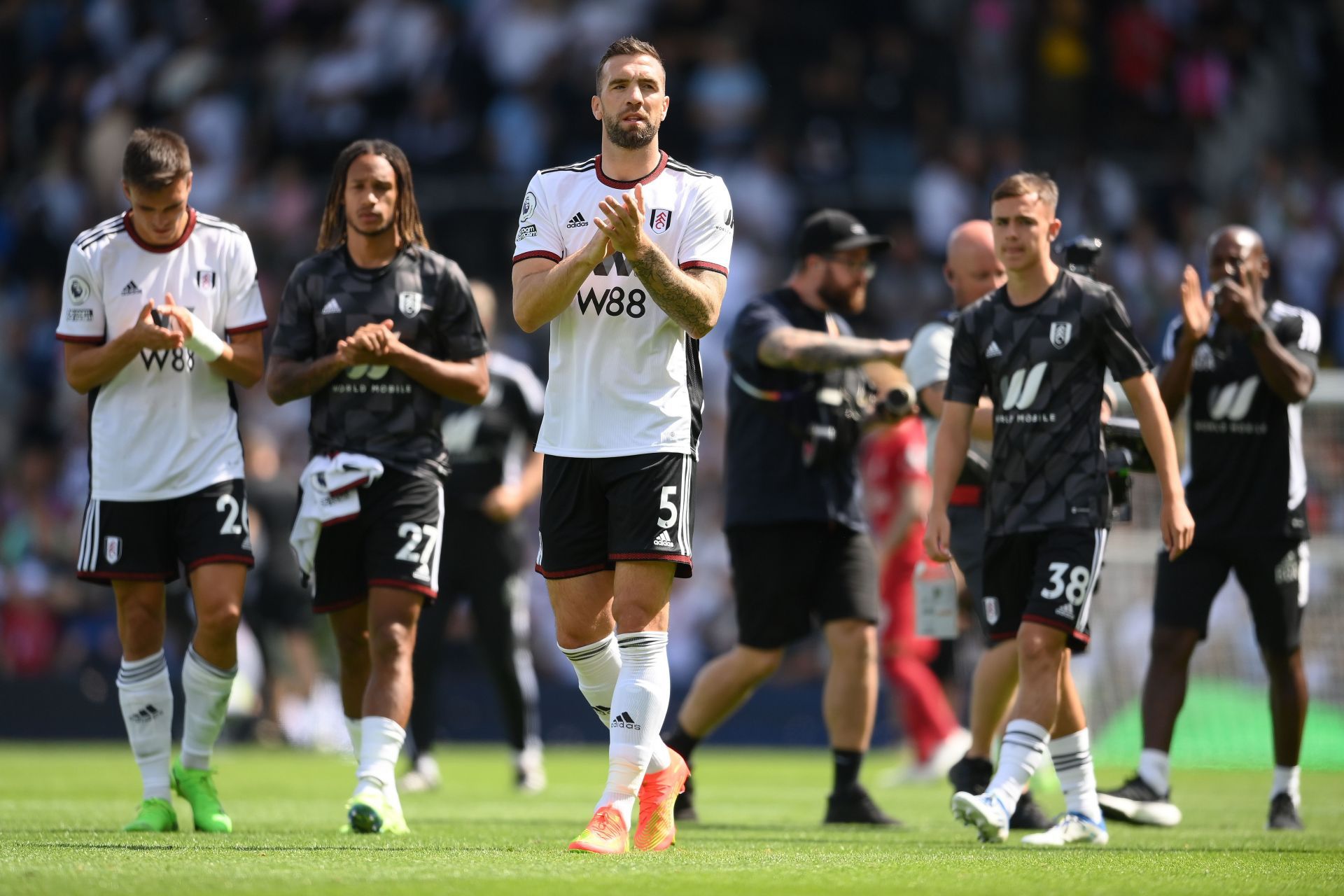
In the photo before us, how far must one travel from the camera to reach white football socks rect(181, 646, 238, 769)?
7.05m

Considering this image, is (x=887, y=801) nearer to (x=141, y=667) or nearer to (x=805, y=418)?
(x=805, y=418)

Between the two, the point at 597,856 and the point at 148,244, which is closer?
the point at 597,856

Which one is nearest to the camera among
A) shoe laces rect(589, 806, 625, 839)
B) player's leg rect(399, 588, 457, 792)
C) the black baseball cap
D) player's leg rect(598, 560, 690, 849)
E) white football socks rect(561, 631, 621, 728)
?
shoe laces rect(589, 806, 625, 839)

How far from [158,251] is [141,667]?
1.69 m

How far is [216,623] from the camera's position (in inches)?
274

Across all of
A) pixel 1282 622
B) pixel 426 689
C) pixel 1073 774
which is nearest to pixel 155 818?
pixel 1073 774

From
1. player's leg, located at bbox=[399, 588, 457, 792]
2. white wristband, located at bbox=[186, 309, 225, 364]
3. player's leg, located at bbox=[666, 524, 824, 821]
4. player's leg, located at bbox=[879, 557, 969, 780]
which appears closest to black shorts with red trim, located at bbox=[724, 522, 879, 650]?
player's leg, located at bbox=[666, 524, 824, 821]

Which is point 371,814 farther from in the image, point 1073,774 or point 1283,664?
point 1283,664

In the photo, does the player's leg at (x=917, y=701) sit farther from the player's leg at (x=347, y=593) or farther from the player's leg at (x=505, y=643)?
the player's leg at (x=347, y=593)

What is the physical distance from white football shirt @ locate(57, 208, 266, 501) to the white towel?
0.33m

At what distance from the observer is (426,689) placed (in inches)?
423

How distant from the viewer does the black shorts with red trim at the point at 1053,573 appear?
6.48 metres

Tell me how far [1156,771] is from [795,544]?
6.42ft

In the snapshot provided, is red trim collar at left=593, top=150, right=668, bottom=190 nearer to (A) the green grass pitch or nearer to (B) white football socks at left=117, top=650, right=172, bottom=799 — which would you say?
(A) the green grass pitch
